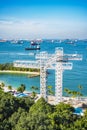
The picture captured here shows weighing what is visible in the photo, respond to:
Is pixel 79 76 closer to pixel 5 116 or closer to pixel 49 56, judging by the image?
pixel 49 56

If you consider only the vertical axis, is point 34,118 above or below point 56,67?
below

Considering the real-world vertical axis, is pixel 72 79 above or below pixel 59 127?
below

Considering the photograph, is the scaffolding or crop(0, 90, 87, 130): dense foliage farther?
the scaffolding

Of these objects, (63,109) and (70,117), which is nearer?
(70,117)

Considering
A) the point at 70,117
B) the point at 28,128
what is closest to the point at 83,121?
the point at 70,117

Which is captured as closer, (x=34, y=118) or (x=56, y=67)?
(x=34, y=118)

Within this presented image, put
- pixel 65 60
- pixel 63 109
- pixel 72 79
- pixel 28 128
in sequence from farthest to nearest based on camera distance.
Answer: pixel 72 79 → pixel 65 60 → pixel 63 109 → pixel 28 128

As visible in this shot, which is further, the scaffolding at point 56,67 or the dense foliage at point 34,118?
the scaffolding at point 56,67

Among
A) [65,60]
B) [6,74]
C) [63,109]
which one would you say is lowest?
[6,74]
